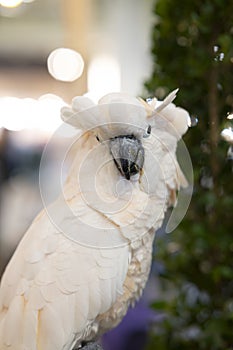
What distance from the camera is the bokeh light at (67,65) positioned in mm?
2225

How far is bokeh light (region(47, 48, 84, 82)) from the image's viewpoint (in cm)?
223

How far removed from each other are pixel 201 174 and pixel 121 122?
41cm

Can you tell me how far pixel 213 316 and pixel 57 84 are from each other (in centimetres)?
168

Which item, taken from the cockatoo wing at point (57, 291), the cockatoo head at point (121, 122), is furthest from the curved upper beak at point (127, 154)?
the cockatoo wing at point (57, 291)

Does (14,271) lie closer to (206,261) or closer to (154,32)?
(206,261)

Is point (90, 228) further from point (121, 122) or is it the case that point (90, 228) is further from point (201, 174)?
point (201, 174)

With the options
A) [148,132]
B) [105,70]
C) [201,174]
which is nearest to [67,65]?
[105,70]

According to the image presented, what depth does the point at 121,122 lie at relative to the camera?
66 centimetres

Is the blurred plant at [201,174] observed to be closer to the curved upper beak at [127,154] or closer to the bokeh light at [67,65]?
the curved upper beak at [127,154]

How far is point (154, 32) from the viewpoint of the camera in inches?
44.2

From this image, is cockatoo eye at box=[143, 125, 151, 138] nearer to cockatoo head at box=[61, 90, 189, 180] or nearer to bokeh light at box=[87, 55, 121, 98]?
cockatoo head at box=[61, 90, 189, 180]

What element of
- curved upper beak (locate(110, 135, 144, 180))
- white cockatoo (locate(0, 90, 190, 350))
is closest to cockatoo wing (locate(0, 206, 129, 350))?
white cockatoo (locate(0, 90, 190, 350))

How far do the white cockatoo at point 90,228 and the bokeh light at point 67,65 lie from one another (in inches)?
56.8

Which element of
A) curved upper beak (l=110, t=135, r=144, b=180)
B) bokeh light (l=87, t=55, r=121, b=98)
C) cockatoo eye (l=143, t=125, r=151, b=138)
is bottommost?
bokeh light (l=87, t=55, r=121, b=98)
